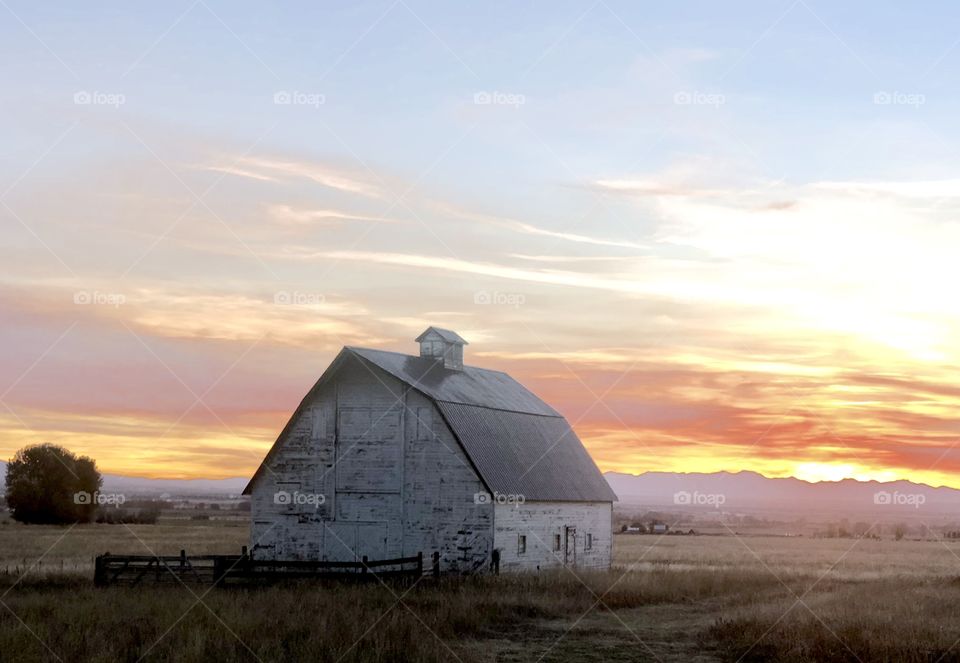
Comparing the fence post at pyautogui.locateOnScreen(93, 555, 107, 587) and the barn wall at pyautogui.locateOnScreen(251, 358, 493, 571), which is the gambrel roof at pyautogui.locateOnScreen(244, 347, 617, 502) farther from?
the fence post at pyautogui.locateOnScreen(93, 555, 107, 587)

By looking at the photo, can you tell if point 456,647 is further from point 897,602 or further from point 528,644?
point 897,602

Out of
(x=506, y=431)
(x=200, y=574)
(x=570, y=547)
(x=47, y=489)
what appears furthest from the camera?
(x=47, y=489)

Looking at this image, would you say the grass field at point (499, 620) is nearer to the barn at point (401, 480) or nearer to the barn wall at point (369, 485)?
the barn at point (401, 480)

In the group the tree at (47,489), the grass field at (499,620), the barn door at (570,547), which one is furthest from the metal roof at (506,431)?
the tree at (47,489)

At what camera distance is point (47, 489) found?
72500 mm

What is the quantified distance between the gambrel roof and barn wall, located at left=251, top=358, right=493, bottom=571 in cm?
49

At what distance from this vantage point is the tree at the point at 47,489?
71.8 metres

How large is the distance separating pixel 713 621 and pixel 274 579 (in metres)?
10.8

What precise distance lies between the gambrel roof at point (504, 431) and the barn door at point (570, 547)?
1134mm

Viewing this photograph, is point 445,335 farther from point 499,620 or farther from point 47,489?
point 47,489

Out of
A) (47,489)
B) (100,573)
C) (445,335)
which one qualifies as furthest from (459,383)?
(47,489)

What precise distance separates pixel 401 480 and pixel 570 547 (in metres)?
7.24

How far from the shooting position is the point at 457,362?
40.0m

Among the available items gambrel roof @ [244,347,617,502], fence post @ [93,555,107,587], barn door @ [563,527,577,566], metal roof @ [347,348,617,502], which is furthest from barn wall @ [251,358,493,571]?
fence post @ [93,555,107,587]
